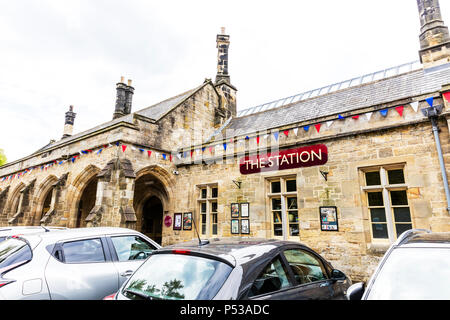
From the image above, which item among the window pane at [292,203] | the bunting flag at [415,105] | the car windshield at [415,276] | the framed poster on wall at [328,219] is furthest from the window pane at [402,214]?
the car windshield at [415,276]

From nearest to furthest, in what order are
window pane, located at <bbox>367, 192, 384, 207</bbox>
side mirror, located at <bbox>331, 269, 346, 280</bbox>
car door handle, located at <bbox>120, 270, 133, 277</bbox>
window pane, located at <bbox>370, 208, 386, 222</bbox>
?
side mirror, located at <bbox>331, 269, 346, 280</bbox>, car door handle, located at <bbox>120, 270, 133, 277</bbox>, window pane, located at <bbox>370, 208, 386, 222</bbox>, window pane, located at <bbox>367, 192, 384, 207</bbox>

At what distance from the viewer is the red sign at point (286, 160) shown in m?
7.34

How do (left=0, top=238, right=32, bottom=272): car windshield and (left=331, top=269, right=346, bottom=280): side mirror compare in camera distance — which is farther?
(left=331, top=269, right=346, bottom=280): side mirror

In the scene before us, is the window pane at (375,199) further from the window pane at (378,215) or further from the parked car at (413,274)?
the parked car at (413,274)

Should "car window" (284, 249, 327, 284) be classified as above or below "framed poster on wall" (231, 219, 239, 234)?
below

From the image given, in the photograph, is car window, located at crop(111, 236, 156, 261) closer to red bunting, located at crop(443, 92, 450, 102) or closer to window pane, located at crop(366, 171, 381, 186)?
window pane, located at crop(366, 171, 381, 186)

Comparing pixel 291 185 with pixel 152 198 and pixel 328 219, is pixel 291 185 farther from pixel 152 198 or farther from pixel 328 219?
pixel 152 198

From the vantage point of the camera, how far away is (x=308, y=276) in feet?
9.05

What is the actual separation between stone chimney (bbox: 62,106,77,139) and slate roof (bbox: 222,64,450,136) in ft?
65.0

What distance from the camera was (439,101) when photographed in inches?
235

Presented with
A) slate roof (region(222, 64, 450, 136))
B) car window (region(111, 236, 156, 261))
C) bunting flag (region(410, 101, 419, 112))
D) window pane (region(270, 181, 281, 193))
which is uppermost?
slate roof (region(222, 64, 450, 136))

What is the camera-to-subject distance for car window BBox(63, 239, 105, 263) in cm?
320

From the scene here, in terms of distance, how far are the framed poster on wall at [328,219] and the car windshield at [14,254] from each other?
6.39m

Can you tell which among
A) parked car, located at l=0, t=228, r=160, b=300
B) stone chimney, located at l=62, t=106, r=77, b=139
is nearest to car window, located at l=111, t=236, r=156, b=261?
parked car, located at l=0, t=228, r=160, b=300
